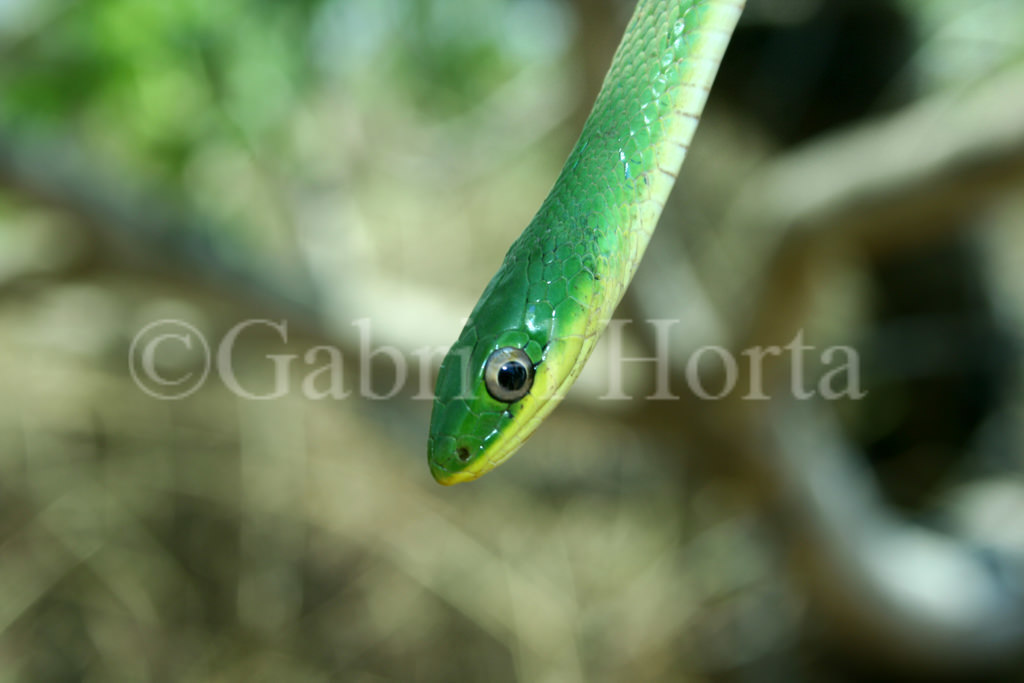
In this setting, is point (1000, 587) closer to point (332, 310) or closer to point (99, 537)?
point (332, 310)

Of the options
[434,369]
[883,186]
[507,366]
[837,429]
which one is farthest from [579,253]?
[837,429]

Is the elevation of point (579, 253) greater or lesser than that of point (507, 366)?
greater

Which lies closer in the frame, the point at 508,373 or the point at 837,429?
the point at 508,373

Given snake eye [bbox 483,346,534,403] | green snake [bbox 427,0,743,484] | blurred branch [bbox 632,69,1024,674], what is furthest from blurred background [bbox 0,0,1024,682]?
snake eye [bbox 483,346,534,403]

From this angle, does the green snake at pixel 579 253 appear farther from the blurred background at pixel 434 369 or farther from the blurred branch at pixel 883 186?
the blurred background at pixel 434 369

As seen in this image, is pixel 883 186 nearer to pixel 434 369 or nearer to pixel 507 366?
pixel 507 366

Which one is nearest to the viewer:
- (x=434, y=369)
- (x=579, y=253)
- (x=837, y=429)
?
(x=579, y=253)

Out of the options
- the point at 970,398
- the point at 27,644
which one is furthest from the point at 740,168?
the point at 27,644

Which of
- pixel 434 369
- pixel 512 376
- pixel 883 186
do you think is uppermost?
pixel 883 186
